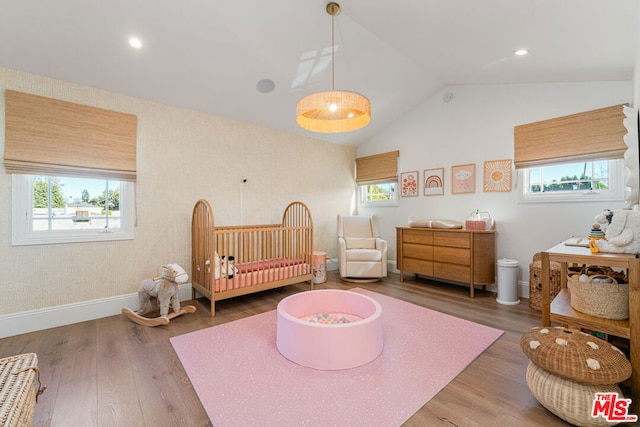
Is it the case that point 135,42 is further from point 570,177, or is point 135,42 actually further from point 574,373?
point 570,177

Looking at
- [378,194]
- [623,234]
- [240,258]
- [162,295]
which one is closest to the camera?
[623,234]

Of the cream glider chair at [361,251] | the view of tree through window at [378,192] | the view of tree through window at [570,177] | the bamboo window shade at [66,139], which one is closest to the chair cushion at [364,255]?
the cream glider chair at [361,251]

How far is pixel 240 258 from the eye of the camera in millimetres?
3648

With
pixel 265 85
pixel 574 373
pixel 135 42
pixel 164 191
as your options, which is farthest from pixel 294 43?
pixel 574 373

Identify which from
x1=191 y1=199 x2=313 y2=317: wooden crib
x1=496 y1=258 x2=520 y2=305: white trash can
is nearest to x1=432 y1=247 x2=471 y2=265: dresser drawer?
x1=496 y1=258 x2=520 y2=305: white trash can

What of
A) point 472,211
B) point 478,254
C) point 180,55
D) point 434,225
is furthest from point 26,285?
point 472,211

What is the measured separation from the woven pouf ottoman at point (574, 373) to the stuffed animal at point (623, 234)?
53 cm

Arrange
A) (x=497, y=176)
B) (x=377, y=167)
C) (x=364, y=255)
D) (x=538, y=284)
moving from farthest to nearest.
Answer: (x=377, y=167) < (x=364, y=255) < (x=497, y=176) < (x=538, y=284)

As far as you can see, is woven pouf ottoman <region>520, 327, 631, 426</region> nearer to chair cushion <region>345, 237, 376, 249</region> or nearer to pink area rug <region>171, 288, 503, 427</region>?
pink area rug <region>171, 288, 503, 427</region>

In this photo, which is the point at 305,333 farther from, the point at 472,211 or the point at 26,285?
the point at 472,211

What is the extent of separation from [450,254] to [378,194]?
183 centimetres

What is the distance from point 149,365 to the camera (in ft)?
6.16

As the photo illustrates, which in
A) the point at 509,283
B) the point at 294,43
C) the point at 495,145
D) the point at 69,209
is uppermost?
the point at 294,43

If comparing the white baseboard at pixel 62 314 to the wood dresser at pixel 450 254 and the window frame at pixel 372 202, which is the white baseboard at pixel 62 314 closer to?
the wood dresser at pixel 450 254
